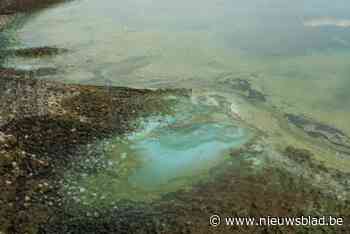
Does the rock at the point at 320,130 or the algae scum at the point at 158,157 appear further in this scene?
the rock at the point at 320,130

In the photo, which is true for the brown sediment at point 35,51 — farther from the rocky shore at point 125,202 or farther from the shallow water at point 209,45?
the rocky shore at point 125,202

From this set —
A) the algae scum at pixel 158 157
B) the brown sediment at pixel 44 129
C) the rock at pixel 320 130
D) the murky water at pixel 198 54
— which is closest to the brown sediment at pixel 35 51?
the murky water at pixel 198 54

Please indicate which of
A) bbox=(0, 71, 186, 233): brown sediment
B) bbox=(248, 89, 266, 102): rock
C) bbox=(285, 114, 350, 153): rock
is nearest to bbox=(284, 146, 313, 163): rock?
bbox=(285, 114, 350, 153): rock

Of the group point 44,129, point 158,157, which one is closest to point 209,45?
point 158,157

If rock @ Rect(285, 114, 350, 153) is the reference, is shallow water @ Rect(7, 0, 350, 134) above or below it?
above

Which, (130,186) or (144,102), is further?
(144,102)

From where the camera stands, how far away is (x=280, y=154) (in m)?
6.98

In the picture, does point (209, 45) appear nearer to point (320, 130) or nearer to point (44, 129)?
point (320, 130)

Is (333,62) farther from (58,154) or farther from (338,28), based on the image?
(58,154)

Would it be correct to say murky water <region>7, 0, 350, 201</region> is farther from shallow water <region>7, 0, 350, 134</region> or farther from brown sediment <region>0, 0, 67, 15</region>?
brown sediment <region>0, 0, 67, 15</region>

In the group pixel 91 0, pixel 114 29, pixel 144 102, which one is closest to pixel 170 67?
pixel 144 102

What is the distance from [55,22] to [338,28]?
830 cm

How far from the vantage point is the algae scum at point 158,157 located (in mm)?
6152

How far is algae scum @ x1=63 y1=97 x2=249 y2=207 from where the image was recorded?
6.15 meters
